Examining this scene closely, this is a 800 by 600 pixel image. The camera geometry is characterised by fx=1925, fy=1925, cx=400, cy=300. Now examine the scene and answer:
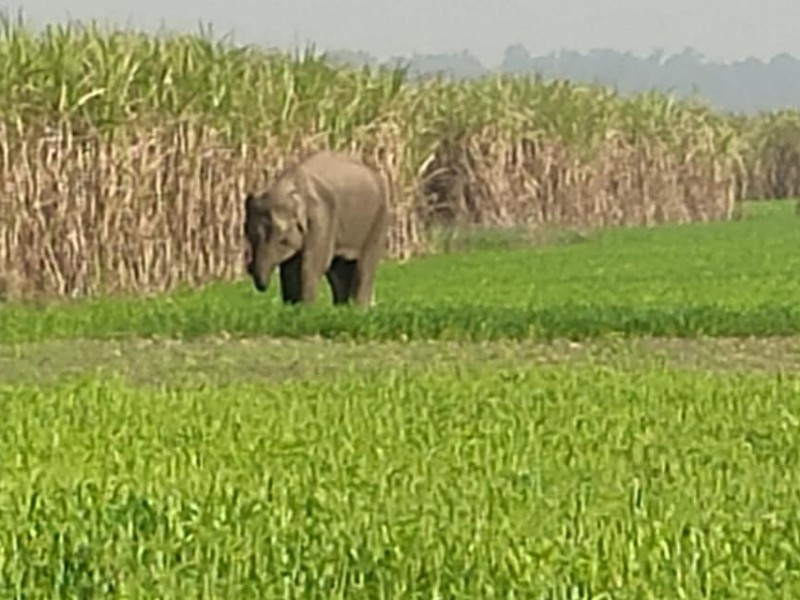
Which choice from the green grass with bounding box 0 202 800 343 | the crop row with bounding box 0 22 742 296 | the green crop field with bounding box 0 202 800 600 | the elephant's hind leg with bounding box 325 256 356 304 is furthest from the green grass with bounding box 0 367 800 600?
the crop row with bounding box 0 22 742 296

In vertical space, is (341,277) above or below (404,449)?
below

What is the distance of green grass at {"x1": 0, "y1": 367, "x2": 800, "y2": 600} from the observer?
560 centimetres

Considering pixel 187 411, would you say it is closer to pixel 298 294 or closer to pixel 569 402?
pixel 569 402

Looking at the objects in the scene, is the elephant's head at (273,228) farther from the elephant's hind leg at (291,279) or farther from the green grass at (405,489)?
the green grass at (405,489)

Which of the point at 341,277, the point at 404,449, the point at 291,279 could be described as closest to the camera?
the point at 404,449

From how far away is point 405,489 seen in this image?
700cm

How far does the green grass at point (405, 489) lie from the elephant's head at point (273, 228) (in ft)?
15.7

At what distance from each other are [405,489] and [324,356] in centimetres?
556

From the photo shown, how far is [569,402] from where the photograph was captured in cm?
971

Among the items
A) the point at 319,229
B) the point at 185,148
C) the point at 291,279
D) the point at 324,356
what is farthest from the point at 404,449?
the point at 185,148

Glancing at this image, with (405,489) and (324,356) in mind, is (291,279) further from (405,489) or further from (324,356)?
(405,489)

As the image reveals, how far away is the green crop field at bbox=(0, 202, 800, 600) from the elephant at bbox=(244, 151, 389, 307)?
0.65 meters

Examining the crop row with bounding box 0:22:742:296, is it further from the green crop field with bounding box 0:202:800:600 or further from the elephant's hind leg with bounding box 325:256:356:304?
the elephant's hind leg with bounding box 325:256:356:304

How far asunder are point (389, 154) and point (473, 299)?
7.90 metres
